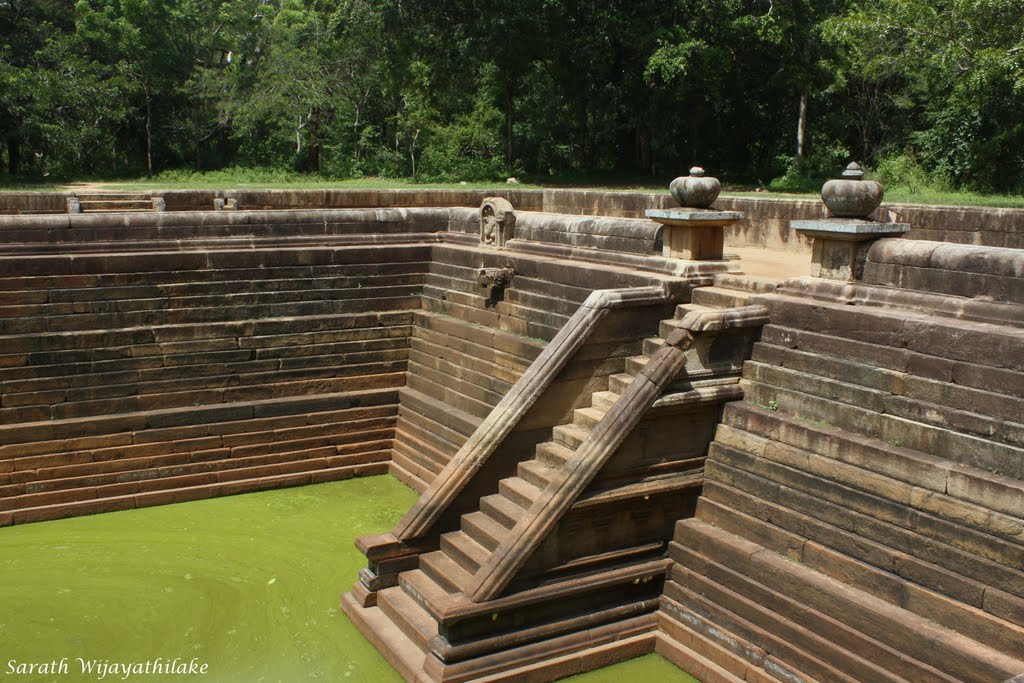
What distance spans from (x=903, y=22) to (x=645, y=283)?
10.6 m

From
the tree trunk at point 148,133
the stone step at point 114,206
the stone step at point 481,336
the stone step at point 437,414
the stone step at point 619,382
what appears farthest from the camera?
the tree trunk at point 148,133

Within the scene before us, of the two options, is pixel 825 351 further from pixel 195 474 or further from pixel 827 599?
pixel 195 474

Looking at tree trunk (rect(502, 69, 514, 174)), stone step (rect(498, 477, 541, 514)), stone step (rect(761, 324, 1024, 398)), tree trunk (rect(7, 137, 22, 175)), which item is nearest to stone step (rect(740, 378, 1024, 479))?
stone step (rect(761, 324, 1024, 398))

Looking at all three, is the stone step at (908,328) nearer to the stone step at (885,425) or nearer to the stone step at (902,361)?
the stone step at (902,361)

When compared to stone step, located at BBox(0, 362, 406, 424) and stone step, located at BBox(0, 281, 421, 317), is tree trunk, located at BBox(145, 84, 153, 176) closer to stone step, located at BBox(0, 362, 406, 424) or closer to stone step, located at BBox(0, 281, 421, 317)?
stone step, located at BBox(0, 281, 421, 317)

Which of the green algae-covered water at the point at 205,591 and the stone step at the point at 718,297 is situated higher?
the stone step at the point at 718,297

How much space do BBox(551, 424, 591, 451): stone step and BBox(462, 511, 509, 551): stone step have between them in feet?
2.74

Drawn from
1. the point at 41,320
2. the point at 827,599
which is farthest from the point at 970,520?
the point at 41,320

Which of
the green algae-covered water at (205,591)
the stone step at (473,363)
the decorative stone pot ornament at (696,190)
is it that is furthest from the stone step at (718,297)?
the green algae-covered water at (205,591)

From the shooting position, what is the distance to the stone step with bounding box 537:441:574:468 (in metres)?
7.46

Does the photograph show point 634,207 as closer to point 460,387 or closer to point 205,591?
point 460,387

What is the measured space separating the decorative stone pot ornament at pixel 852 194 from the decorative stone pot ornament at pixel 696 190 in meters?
1.20

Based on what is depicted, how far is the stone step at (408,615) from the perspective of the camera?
6992 mm

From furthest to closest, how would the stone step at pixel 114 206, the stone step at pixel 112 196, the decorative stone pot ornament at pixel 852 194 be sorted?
the stone step at pixel 112 196
the stone step at pixel 114 206
the decorative stone pot ornament at pixel 852 194
